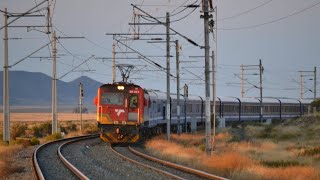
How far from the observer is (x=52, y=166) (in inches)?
850

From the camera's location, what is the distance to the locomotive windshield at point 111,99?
3225 centimetres

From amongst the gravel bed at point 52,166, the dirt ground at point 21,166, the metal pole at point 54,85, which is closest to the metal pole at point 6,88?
the dirt ground at point 21,166

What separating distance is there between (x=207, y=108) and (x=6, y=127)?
13.3 meters

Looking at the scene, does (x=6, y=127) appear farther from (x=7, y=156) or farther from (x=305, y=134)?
(x=305, y=134)

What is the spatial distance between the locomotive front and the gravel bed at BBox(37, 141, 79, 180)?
12.1 feet

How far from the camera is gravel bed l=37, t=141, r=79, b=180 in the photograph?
1855 cm

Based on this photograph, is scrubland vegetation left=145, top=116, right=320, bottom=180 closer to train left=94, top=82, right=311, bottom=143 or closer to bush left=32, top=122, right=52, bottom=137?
train left=94, top=82, right=311, bottom=143

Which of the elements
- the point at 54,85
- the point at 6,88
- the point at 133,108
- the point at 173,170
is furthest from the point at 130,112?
the point at 173,170

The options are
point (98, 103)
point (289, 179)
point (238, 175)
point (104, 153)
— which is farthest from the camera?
point (98, 103)

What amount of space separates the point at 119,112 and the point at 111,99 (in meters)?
0.81

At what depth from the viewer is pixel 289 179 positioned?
16828 mm

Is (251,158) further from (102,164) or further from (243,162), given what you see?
(102,164)

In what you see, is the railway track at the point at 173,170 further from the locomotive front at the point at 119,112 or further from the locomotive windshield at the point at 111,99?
the locomotive windshield at the point at 111,99

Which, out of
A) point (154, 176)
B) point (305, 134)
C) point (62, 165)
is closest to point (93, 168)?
point (62, 165)
